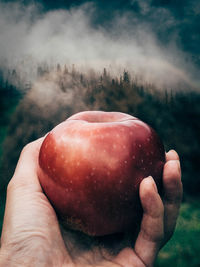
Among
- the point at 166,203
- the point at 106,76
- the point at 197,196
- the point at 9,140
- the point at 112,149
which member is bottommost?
the point at 197,196

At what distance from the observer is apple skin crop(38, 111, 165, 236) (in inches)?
27.8

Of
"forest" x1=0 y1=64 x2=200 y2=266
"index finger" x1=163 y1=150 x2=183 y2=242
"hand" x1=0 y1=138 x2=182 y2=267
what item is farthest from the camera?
"forest" x1=0 y1=64 x2=200 y2=266

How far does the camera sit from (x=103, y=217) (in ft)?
2.43

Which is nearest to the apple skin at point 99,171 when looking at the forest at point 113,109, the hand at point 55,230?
the hand at point 55,230

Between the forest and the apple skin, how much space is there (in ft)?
6.47

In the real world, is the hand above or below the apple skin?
below

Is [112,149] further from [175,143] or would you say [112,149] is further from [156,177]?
[175,143]

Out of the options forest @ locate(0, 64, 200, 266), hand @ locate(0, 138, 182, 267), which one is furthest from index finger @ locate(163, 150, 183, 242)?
forest @ locate(0, 64, 200, 266)

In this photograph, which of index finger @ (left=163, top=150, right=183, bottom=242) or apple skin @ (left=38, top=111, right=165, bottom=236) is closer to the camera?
apple skin @ (left=38, top=111, right=165, bottom=236)

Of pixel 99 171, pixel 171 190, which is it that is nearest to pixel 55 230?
pixel 99 171

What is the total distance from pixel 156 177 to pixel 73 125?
0.35m

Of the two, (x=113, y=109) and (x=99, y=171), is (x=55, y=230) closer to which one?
(x=99, y=171)

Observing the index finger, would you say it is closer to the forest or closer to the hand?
the hand

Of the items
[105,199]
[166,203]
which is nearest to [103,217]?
[105,199]
